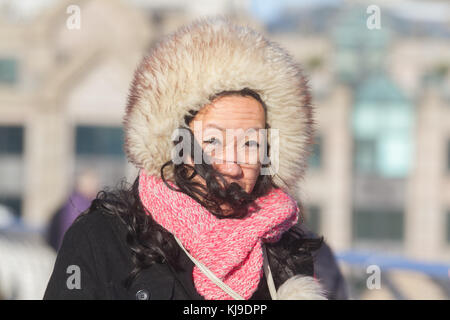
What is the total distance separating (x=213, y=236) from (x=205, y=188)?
0.16 m

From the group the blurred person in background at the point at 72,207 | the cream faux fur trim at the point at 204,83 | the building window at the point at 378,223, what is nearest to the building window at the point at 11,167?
the building window at the point at 378,223

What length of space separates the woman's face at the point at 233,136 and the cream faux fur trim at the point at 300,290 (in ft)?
1.10

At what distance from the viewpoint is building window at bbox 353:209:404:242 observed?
34.2 meters

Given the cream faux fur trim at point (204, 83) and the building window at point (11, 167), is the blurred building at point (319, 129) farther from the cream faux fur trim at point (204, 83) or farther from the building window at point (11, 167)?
the cream faux fur trim at point (204, 83)

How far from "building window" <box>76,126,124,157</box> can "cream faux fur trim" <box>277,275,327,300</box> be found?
1221 inches

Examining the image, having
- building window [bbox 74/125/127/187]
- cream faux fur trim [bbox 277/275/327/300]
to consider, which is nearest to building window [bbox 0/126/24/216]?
building window [bbox 74/125/127/187]

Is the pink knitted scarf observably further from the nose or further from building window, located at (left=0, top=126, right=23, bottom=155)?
building window, located at (left=0, top=126, right=23, bottom=155)

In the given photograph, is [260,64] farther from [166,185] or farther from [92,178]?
[92,178]

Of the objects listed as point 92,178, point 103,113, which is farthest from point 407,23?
point 92,178

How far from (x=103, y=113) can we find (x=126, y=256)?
3208 centimetres

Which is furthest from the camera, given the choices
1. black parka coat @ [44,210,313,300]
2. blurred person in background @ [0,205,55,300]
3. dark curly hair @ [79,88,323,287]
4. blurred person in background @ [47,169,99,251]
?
blurred person in background @ [0,205,55,300]

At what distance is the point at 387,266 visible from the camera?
4.66m

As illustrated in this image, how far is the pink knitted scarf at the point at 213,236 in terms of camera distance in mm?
2246

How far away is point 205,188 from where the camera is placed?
2309mm
